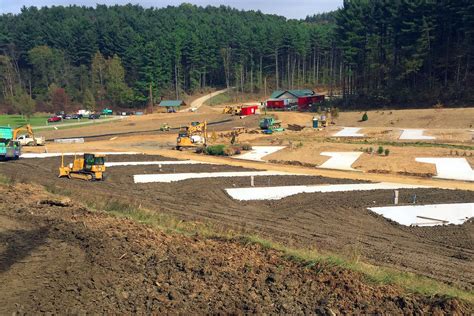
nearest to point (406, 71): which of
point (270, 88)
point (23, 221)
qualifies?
point (270, 88)

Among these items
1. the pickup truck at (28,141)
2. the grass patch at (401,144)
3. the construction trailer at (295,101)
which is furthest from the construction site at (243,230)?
the construction trailer at (295,101)

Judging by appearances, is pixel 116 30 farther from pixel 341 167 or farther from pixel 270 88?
pixel 341 167

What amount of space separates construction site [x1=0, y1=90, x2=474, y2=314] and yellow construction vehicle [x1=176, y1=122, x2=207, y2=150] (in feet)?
1.75

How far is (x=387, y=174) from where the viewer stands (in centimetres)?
3347

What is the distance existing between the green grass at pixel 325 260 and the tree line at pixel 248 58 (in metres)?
65.7

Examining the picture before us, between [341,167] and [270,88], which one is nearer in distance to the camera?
[341,167]

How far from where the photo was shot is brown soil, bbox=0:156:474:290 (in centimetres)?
1622

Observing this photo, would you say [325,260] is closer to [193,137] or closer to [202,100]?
[193,137]

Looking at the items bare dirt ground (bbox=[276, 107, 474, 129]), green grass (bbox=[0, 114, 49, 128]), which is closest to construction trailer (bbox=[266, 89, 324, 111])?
bare dirt ground (bbox=[276, 107, 474, 129])

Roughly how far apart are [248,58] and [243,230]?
13311 centimetres

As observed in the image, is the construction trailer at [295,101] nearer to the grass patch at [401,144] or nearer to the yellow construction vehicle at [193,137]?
the grass patch at [401,144]

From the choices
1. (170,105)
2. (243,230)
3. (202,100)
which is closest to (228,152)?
(243,230)

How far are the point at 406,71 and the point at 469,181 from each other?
5263cm

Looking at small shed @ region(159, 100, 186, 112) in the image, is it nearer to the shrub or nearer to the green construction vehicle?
the green construction vehicle
